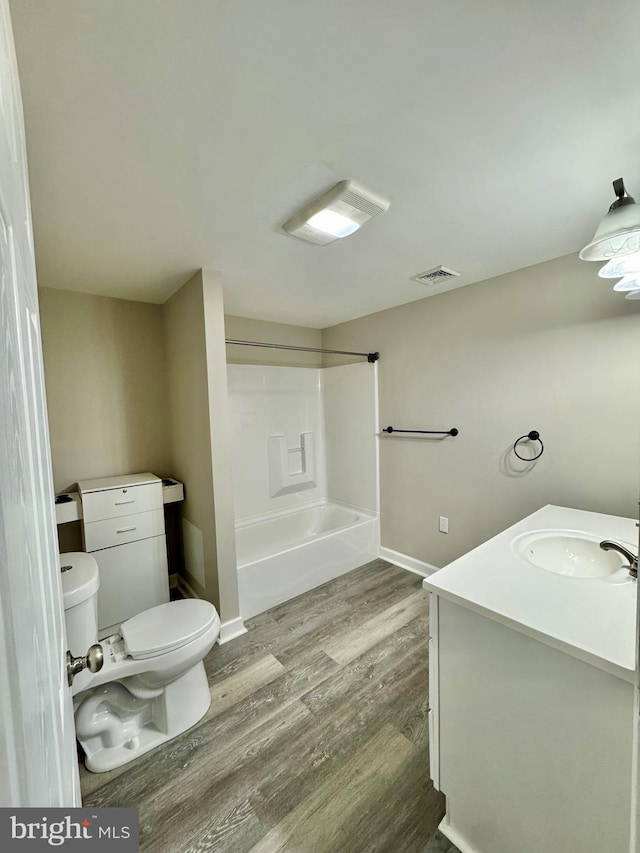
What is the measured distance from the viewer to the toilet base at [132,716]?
1.39 m

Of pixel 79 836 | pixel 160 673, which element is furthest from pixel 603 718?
pixel 160 673

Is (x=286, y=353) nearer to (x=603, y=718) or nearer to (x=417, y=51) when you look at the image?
(x=417, y=51)

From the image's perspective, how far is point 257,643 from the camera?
6.61 feet

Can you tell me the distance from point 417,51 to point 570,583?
59.8 inches

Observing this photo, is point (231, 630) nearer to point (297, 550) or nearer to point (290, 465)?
point (297, 550)

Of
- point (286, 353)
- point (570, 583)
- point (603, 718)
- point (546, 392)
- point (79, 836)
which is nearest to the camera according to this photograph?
point (79, 836)

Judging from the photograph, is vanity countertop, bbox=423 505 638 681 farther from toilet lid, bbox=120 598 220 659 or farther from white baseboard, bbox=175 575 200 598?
white baseboard, bbox=175 575 200 598

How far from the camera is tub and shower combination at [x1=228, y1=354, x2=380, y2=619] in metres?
2.90

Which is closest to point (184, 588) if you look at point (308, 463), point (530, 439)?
point (308, 463)

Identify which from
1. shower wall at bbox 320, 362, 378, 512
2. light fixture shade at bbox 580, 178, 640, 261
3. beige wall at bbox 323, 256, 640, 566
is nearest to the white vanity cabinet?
shower wall at bbox 320, 362, 378, 512

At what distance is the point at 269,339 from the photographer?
3213 mm

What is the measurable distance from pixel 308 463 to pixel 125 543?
175 centimetres

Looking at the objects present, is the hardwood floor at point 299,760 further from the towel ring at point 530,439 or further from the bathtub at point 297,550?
the towel ring at point 530,439

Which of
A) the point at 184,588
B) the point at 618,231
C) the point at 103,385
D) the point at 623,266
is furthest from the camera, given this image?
the point at 184,588
